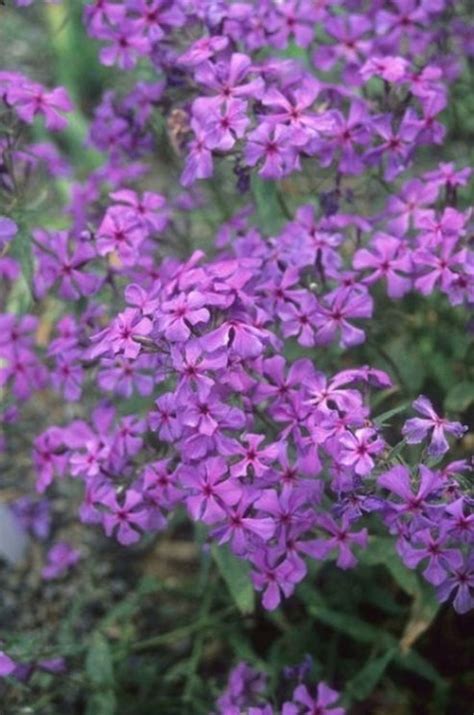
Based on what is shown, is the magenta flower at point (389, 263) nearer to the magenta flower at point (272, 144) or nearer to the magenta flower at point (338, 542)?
the magenta flower at point (272, 144)

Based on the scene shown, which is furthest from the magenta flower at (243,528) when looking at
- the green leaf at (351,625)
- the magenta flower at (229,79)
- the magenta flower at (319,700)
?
the magenta flower at (229,79)

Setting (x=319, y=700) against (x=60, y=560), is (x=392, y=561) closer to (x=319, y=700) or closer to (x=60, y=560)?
(x=319, y=700)

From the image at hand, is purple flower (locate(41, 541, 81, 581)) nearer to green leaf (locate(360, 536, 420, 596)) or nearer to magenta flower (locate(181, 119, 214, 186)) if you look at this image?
green leaf (locate(360, 536, 420, 596))

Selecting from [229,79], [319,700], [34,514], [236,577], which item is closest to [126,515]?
[236,577]

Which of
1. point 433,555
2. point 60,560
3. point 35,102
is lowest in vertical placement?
point 60,560

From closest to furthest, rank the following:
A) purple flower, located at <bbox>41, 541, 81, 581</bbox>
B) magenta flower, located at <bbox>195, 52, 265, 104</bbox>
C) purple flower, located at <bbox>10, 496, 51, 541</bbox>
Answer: magenta flower, located at <bbox>195, 52, 265, 104</bbox>, purple flower, located at <bbox>41, 541, 81, 581</bbox>, purple flower, located at <bbox>10, 496, 51, 541</bbox>

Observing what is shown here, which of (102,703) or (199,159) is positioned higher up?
(199,159)

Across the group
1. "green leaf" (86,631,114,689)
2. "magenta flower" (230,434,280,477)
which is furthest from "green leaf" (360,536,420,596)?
"green leaf" (86,631,114,689)
